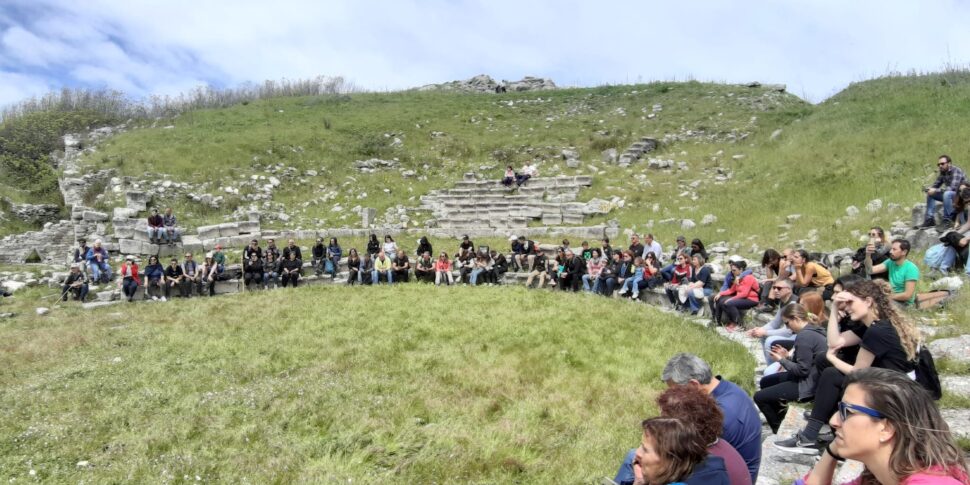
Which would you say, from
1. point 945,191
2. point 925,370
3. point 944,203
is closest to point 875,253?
point 944,203

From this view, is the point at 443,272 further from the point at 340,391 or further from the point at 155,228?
the point at 155,228

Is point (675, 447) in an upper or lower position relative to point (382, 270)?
upper

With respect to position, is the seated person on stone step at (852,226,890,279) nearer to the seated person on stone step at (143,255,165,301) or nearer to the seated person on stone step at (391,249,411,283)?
the seated person on stone step at (391,249,411,283)

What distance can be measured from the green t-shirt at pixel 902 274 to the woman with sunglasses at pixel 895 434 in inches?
264

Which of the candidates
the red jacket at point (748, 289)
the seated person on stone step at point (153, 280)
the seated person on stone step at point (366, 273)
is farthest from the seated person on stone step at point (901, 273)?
the seated person on stone step at point (153, 280)

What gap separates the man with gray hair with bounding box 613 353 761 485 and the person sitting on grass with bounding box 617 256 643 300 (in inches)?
341

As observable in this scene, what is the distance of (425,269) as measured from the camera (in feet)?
51.8

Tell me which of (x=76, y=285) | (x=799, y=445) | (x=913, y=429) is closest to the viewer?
(x=913, y=429)

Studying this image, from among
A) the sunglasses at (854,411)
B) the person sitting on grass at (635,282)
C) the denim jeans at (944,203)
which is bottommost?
the person sitting on grass at (635,282)

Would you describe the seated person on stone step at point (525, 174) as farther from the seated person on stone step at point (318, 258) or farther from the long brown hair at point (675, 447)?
the long brown hair at point (675, 447)

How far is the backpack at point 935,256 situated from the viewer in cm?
911

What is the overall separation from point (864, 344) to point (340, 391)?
5472 mm

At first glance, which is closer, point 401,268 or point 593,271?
point 593,271

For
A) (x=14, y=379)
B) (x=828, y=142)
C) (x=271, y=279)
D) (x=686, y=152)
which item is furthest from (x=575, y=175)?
(x=14, y=379)
